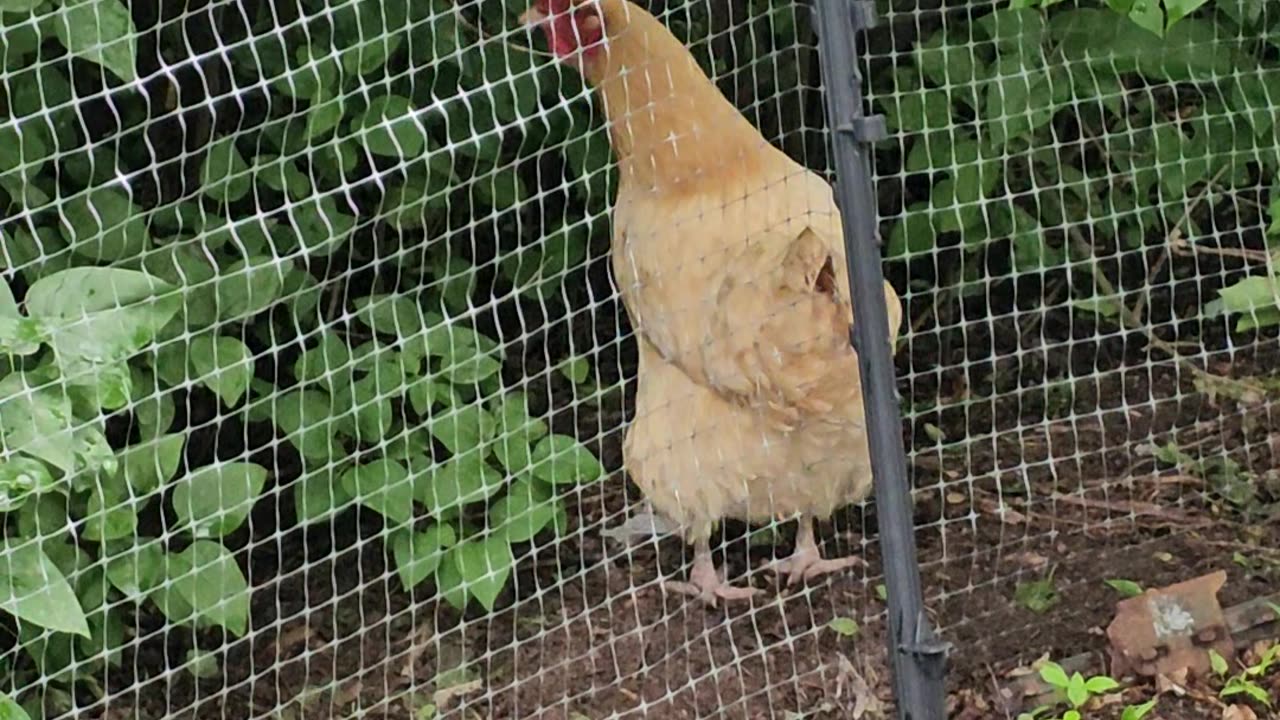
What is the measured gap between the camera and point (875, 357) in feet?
5.16

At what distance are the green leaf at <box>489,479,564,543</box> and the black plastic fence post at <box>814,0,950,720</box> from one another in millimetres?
617

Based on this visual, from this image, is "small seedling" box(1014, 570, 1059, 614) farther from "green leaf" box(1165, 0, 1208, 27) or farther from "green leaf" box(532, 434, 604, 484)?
"green leaf" box(1165, 0, 1208, 27)

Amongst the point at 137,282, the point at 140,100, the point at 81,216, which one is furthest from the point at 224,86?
the point at 137,282

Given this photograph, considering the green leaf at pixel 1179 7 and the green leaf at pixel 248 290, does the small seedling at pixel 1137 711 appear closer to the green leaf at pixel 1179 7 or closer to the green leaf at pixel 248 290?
the green leaf at pixel 1179 7

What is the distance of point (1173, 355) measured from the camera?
2.74 m

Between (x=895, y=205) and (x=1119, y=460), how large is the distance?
2.05 feet

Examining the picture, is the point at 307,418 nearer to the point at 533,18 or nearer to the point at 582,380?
the point at 582,380

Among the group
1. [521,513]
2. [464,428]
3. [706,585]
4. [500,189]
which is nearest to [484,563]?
[521,513]

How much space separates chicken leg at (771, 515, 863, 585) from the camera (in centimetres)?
245

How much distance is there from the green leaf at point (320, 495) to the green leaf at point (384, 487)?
0.02 meters

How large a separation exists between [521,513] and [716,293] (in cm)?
42

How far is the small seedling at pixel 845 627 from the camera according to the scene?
7.49 ft

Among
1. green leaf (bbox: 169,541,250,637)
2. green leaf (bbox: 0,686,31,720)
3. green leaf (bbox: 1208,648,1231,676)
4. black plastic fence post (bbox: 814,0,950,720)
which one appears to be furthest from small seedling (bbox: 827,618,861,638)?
green leaf (bbox: 0,686,31,720)

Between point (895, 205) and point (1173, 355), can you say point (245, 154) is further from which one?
point (1173, 355)
